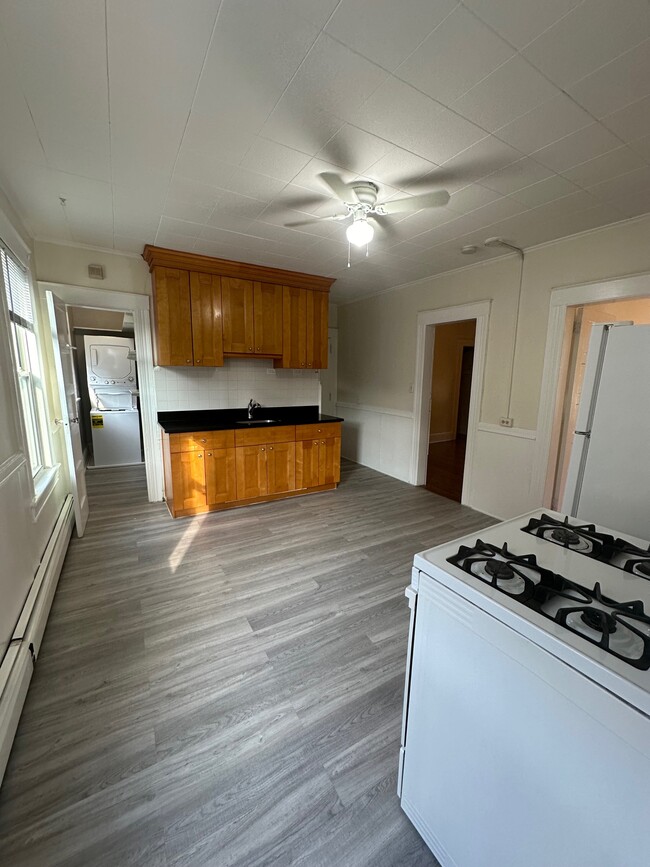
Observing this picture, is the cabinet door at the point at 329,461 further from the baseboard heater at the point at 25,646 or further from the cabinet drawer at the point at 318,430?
the baseboard heater at the point at 25,646

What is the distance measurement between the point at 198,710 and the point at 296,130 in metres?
2.75

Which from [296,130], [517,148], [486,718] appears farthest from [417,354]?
[486,718]

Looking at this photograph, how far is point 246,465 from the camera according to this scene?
3838 mm

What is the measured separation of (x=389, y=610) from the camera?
2.23 meters

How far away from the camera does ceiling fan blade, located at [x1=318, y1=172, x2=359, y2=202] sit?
6.31 feet

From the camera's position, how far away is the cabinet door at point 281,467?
3.98 m

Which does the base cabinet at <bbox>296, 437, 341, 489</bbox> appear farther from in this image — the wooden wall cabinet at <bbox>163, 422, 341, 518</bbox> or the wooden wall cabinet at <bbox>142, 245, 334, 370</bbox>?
the wooden wall cabinet at <bbox>142, 245, 334, 370</bbox>

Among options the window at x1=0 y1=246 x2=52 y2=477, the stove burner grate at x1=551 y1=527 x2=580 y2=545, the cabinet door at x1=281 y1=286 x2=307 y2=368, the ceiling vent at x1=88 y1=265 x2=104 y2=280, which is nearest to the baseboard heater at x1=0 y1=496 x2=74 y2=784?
the window at x1=0 y1=246 x2=52 y2=477

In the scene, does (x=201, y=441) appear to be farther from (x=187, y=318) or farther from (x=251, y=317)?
(x=251, y=317)

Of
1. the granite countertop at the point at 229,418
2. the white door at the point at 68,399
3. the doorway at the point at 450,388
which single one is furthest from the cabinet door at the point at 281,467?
the doorway at the point at 450,388

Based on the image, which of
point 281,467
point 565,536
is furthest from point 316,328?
point 565,536

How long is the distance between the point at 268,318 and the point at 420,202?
2417 mm

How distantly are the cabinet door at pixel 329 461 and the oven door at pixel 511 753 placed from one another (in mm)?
3229

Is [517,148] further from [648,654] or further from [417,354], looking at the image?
[417,354]
